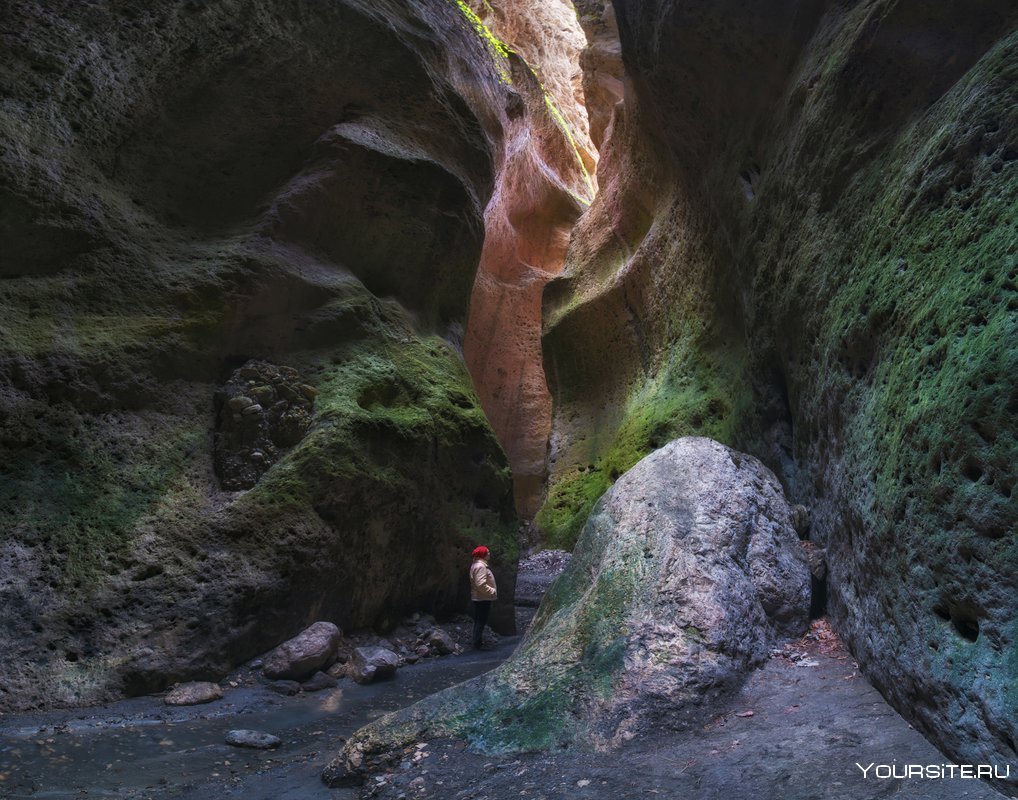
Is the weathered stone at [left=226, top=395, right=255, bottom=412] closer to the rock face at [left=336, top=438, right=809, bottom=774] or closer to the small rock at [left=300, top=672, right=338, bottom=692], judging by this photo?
the small rock at [left=300, top=672, right=338, bottom=692]

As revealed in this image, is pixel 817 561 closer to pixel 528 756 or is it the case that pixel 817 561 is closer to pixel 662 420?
pixel 528 756

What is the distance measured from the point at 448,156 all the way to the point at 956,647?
30.5 feet

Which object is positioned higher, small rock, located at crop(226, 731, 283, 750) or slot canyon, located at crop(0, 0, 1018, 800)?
slot canyon, located at crop(0, 0, 1018, 800)

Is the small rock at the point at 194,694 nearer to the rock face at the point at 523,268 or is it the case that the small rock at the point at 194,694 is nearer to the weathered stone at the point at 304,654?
the weathered stone at the point at 304,654

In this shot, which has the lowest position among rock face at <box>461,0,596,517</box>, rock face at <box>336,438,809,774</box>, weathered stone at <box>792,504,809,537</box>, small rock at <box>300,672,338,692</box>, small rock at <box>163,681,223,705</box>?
small rock at <box>300,672,338,692</box>

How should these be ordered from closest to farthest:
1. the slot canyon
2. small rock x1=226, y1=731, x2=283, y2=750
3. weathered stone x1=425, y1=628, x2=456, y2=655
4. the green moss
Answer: the slot canyon → small rock x1=226, y1=731, x2=283, y2=750 → weathered stone x1=425, y1=628, x2=456, y2=655 → the green moss

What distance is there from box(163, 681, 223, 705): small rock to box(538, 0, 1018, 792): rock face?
15.3ft

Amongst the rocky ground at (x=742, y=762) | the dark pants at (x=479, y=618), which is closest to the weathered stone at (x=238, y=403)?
the dark pants at (x=479, y=618)

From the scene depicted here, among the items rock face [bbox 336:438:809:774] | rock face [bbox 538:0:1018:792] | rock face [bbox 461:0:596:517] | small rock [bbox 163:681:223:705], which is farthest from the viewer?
rock face [bbox 461:0:596:517]

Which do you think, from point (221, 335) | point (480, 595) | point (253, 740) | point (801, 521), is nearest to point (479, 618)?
point (480, 595)

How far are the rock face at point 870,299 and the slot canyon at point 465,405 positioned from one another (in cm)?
3

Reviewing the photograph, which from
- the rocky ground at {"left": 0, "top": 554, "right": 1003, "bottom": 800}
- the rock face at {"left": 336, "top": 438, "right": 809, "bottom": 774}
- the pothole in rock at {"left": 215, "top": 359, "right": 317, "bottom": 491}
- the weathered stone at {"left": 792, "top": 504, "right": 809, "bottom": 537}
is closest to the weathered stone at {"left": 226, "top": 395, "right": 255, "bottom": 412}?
the pothole in rock at {"left": 215, "top": 359, "right": 317, "bottom": 491}

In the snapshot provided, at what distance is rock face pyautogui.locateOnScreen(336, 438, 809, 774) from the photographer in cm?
392

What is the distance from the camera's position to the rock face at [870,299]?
3326mm
